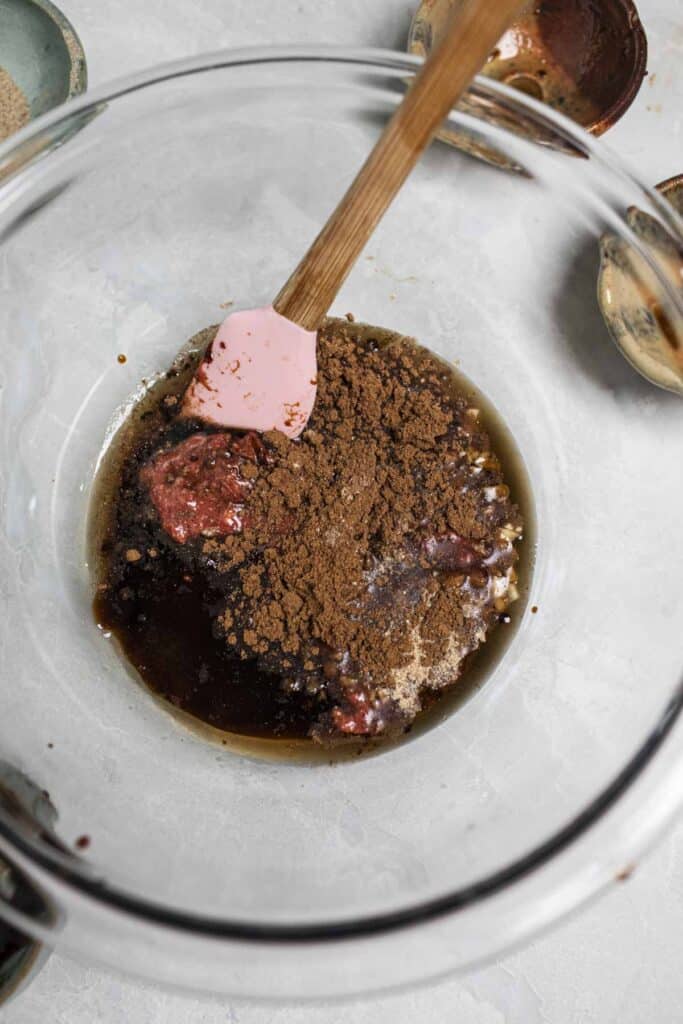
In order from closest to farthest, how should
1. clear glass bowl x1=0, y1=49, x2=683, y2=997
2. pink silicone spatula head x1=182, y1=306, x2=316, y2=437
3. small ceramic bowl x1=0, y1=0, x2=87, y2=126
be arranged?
clear glass bowl x1=0, y1=49, x2=683, y2=997 → pink silicone spatula head x1=182, y1=306, x2=316, y2=437 → small ceramic bowl x1=0, y1=0, x2=87, y2=126

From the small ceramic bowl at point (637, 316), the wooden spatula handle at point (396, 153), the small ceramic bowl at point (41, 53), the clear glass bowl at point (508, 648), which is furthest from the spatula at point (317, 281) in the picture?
the small ceramic bowl at point (41, 53)

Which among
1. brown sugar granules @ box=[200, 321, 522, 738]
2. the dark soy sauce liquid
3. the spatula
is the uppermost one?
the spatula

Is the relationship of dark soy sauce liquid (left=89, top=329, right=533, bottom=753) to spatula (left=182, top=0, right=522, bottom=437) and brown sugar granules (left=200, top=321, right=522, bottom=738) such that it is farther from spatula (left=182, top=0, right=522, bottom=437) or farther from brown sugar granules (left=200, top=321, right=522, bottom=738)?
spatula (left=182, top=0, right=522, bottom=437)

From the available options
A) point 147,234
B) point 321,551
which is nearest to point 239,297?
point 147,234

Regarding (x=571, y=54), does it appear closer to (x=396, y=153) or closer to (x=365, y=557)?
(x=396, y=153)

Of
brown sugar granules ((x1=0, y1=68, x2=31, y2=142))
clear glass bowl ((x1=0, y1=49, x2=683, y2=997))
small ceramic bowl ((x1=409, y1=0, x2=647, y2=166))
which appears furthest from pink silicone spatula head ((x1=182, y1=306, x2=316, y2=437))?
brown sugar granules ((x1=0, y1=68, x2=31, y2=142))
